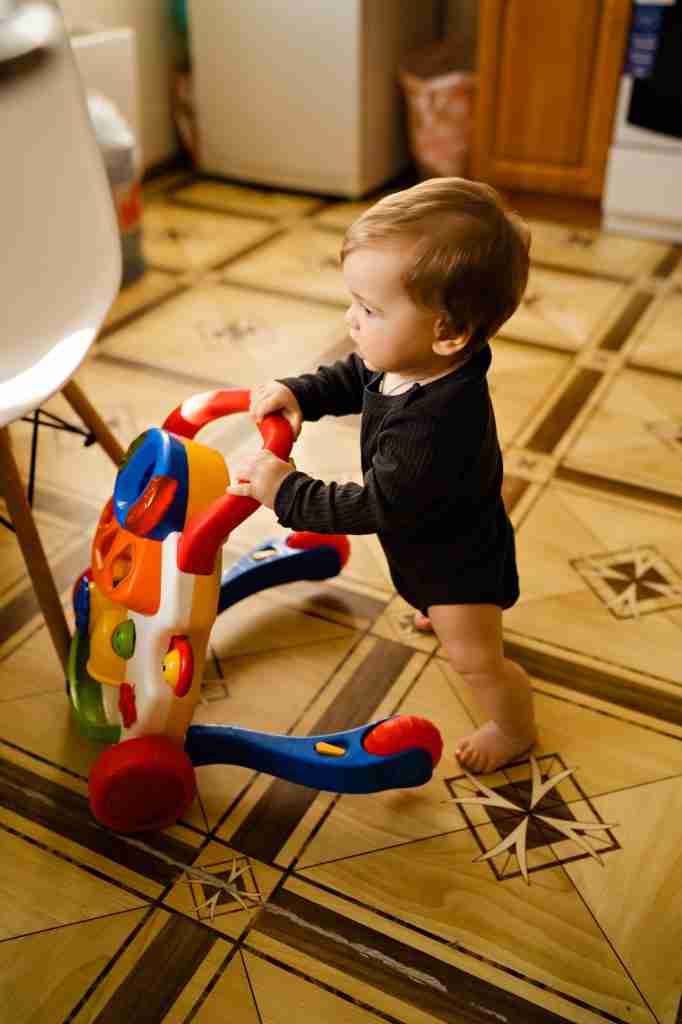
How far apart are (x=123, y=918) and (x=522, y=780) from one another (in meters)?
0.44

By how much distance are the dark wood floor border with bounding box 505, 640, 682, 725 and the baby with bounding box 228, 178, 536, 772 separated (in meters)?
0.15

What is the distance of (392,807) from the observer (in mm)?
1021

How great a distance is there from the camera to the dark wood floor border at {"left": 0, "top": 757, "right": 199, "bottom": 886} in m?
0.96

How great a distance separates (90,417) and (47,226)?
234mm

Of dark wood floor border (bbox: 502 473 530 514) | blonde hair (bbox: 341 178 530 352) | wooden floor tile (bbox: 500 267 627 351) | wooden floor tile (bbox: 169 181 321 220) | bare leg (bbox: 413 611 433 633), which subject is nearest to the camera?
blonde hair (bbox: 341 178 530 352)

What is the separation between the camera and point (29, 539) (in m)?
1.03

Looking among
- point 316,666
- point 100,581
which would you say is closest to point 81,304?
point 100,581

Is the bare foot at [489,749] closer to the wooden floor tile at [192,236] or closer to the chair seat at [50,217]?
the chair seat at [50,217]

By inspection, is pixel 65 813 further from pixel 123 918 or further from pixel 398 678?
pixel 398 678

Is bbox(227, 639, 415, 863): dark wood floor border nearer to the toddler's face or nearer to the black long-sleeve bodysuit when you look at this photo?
the black long-sleeve bodysuit

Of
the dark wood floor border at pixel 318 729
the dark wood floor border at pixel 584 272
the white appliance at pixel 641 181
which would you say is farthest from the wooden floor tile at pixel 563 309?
the dark wood floor border at pixel 318 729

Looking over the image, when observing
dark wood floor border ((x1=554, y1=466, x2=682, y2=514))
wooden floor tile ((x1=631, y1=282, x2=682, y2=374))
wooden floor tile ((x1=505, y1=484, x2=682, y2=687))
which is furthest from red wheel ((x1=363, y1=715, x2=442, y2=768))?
wooden floor tile ((x1=631, y1=282, x2=682, y2=374))

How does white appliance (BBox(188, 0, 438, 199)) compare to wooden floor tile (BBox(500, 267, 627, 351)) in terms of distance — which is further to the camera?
white appliance (BBox(188, 0, 438, 199))

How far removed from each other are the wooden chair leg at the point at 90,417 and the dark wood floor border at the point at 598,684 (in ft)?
1.87
